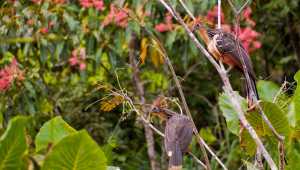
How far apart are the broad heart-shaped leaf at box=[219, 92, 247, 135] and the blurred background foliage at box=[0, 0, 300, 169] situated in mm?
1277

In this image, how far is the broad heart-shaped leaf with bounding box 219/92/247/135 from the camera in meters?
1.95

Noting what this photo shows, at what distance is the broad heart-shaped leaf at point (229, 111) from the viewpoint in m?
1.95

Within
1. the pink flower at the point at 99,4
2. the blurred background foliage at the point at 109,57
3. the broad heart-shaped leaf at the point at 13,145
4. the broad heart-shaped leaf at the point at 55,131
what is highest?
Answer: the pink flower at the point at 99,4

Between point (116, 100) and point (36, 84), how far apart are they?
2443mm

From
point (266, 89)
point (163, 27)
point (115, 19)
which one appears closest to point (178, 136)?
point (266, 89)

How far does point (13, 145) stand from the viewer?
1.28m

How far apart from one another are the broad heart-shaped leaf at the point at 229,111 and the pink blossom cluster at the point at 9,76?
91.6 inches

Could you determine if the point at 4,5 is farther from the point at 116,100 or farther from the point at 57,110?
the point at 116,100

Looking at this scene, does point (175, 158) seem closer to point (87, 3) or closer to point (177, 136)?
point (177, 136)

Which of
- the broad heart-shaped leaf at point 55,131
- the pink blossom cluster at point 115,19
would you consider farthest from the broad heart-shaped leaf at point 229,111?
the pink blossom cluster at point 115,19

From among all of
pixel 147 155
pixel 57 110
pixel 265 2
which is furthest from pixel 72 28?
pixel 265 2

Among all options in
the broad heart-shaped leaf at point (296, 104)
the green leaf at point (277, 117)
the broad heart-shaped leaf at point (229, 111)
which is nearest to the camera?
the green leaf at point (277, 117)

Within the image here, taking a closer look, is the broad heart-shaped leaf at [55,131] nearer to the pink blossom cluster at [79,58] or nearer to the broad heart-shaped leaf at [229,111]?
the broad heart-shaped leaf at [229,111]

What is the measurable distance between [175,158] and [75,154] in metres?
0.31
